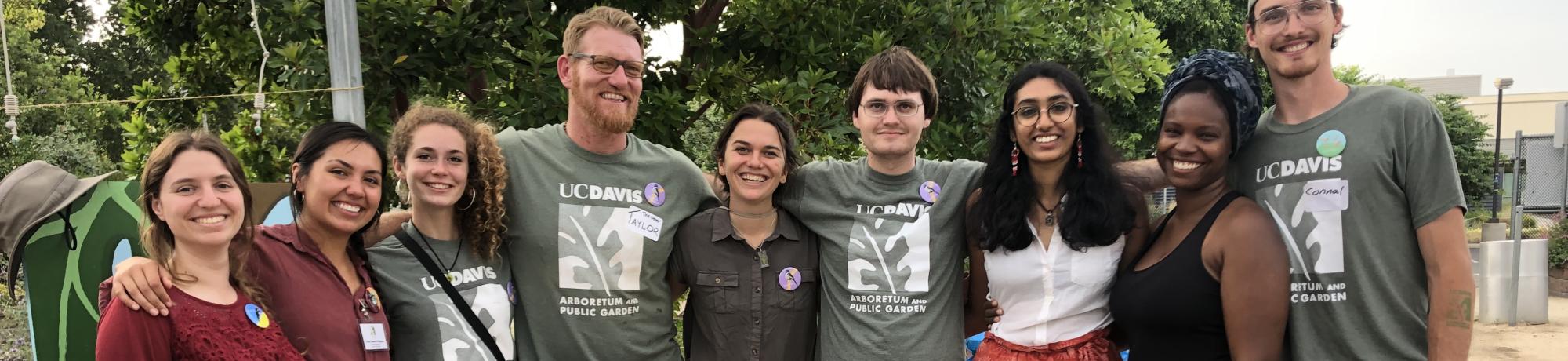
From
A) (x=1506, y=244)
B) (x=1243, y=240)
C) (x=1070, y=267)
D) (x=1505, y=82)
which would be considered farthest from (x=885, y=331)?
(x=1505, y=82)

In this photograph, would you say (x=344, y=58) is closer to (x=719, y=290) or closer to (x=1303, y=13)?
(x=719, y=290)

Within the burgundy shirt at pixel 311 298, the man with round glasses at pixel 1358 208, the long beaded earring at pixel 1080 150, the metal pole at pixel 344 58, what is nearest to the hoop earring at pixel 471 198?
the burgundy shirt at pixel 311 298

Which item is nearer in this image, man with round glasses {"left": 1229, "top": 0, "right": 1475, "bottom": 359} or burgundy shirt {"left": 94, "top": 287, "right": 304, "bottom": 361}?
burgundy shirt {"left": 94, "top": 287, "right": 304, "bottom": 361}

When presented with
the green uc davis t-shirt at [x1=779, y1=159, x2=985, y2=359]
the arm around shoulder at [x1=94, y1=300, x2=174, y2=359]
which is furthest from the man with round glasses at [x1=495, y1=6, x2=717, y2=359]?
the arm around shoulder at [x1=94, y1=300, x2=174, y2=359]

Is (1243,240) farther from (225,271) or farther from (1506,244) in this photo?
(1506,244)

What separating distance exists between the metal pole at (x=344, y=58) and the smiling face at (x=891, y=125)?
2.42 metres

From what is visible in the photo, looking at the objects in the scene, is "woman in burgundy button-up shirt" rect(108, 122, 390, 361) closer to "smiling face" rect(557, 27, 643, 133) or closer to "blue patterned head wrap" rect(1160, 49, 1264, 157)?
"smiling face" rect(557, 27, 643, 133)

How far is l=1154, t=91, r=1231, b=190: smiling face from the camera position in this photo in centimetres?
310

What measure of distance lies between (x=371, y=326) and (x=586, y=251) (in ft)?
2.73

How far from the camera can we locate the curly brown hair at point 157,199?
2537 mm

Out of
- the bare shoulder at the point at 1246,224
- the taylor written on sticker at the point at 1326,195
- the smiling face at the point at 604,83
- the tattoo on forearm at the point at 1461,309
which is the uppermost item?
the smiling face at the point at 604,83

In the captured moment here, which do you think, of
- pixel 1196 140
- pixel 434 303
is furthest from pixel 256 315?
pixel 1196 140

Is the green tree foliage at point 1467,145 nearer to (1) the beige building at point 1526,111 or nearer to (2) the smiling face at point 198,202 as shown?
(2) the smiling face at point 198,202

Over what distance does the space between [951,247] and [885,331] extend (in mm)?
417
